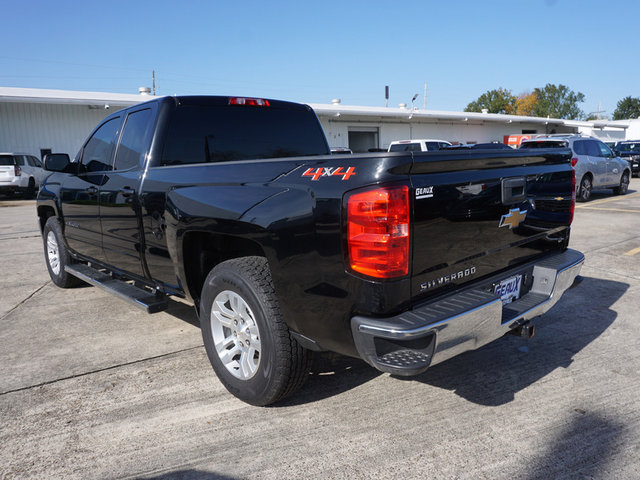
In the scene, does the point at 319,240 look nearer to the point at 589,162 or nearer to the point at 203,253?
the point at 203,253

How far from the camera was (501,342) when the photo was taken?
3.88m

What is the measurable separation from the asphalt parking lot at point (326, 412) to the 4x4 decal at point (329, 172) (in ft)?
4.62

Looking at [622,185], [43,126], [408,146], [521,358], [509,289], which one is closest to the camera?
[509,289]

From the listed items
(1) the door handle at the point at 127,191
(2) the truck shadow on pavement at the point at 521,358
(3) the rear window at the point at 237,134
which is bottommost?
(2) the truck shadow on pavement at the point at 521,358

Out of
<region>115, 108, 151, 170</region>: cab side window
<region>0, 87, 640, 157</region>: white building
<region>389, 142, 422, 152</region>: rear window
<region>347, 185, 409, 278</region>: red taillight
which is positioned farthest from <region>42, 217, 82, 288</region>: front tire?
<region>0, 87, 640, 157</region>: white building

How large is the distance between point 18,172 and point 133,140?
17.5 meters

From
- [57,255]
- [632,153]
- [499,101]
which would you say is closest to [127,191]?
[57,255]

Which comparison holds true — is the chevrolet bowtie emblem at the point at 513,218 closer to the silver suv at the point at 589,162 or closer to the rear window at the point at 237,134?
the rear window at the point at 237,134

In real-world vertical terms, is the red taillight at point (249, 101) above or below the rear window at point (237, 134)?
above

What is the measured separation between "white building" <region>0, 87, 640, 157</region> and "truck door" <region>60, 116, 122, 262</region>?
58.8 feet

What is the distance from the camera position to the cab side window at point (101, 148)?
14.3 feet

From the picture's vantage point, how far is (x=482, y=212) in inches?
105

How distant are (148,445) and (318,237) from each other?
1.47 m

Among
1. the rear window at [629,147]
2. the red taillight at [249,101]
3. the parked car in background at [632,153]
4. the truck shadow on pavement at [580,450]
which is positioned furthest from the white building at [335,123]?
the truck shadow on pavement at [580,450]
